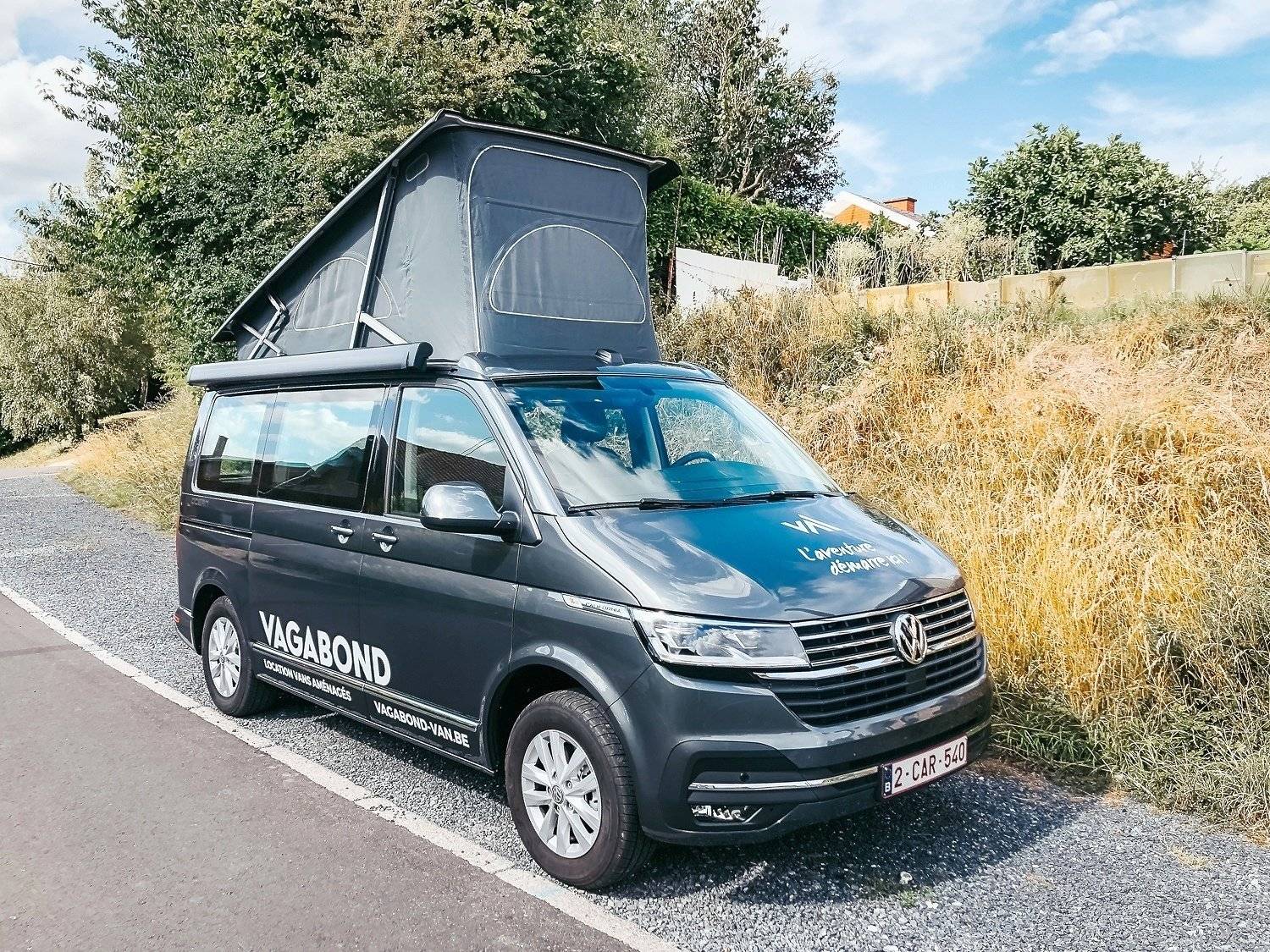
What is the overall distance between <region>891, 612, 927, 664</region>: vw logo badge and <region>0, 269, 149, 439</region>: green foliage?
33.0 metres

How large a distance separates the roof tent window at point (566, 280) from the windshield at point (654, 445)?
1.02 m

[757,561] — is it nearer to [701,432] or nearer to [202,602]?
[701,432]

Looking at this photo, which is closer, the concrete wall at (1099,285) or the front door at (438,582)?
the front door at (438,582)

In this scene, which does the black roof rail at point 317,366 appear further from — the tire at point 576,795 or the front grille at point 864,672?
the front grille at point 864,672

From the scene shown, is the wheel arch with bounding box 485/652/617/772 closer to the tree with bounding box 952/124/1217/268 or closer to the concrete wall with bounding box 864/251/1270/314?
the concrete wall with bounding box 864/251/1270/314

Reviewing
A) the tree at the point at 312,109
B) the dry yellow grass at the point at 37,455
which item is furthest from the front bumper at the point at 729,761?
the dry yellow grass at the point at 37,455

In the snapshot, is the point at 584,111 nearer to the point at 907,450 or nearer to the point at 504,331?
the point at 907,450

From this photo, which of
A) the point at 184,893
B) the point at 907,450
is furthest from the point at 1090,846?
the point at 907,450

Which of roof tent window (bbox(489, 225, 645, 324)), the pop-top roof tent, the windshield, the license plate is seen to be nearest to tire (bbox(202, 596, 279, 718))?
the pop-top roof tent

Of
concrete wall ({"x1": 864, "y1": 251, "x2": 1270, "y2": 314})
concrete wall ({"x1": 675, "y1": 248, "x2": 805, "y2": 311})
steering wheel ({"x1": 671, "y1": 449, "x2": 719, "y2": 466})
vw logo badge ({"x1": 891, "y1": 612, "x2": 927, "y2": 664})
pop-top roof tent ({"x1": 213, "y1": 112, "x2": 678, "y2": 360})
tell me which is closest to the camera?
vw logo badge ({"x1": 891, "y1": 612, "x2": 927, "y2": 664})

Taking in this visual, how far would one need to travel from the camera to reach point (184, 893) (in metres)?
3.71

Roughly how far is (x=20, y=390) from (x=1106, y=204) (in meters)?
30.8

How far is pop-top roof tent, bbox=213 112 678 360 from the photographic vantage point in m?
Answer: 5.41

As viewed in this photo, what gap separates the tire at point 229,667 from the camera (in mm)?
5691
